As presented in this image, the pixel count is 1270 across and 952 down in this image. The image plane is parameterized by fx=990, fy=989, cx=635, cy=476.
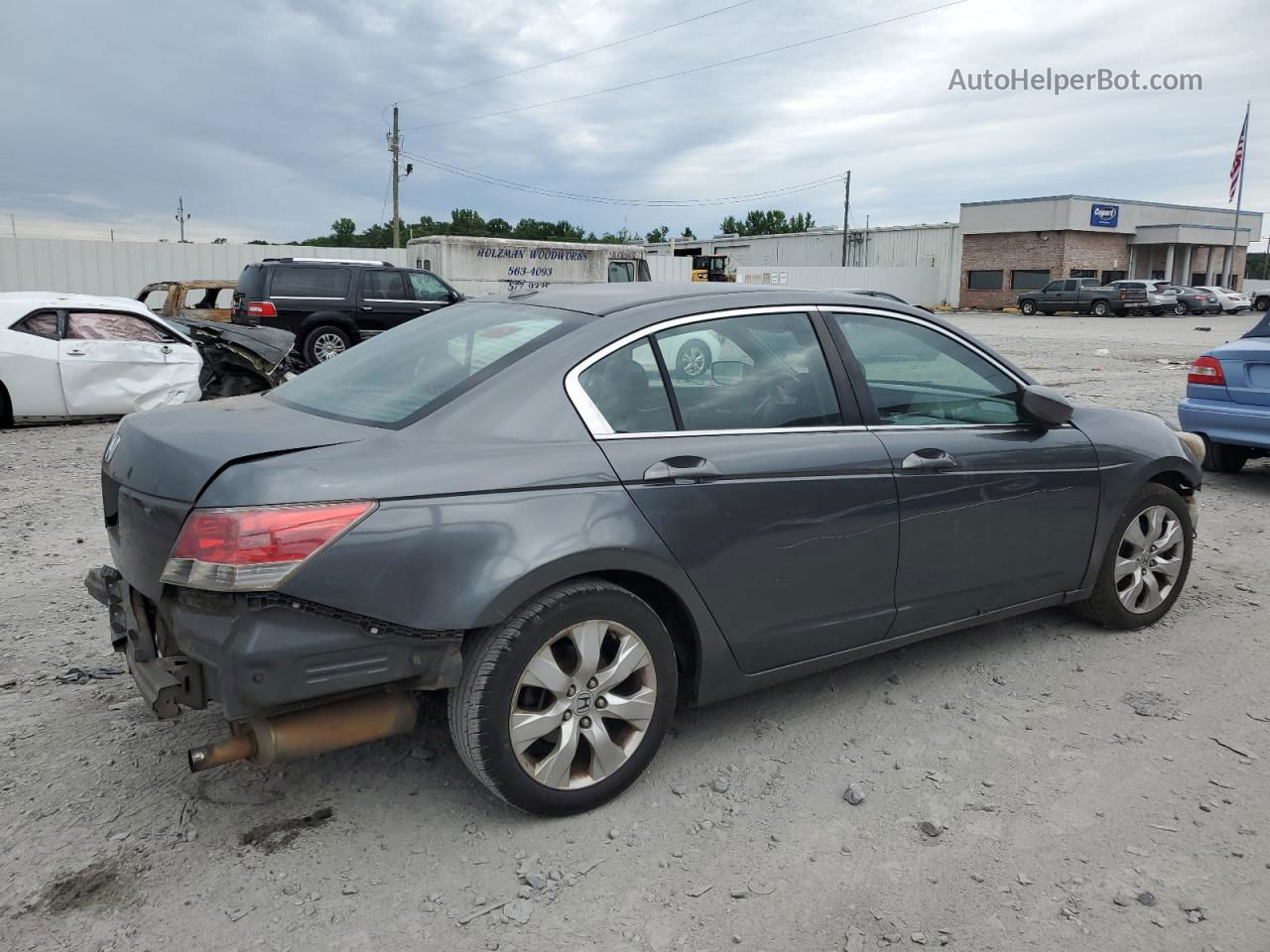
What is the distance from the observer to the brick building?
4981 centimetres

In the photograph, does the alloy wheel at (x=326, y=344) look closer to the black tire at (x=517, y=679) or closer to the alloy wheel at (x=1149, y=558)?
the alloy wheel at (x=1149, y=558)

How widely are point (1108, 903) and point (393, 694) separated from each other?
2056mm

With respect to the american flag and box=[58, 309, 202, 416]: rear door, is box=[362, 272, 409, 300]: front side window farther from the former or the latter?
the american flag

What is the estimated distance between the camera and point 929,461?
3.67m

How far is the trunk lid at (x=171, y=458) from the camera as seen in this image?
2715mm

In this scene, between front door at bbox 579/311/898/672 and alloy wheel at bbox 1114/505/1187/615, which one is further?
alloy wheel at bbox 1114/505/1187/615

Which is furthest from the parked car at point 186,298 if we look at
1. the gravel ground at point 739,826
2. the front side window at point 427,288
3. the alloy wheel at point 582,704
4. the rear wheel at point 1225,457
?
the alloy wheel at point 582,704

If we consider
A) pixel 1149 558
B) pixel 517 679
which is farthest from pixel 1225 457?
pixel 517 679

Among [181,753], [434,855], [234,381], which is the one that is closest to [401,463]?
[434,855]

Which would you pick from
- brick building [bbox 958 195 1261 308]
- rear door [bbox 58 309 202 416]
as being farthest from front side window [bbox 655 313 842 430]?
brick building [bbox 958 195 1261 308]

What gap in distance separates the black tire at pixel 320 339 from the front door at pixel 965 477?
13.7 meters

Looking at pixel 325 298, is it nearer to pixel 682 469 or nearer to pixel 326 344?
pixel 326 344

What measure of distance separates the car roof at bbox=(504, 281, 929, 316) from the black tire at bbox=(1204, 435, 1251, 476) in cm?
587

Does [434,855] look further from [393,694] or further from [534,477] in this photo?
[534,477]
